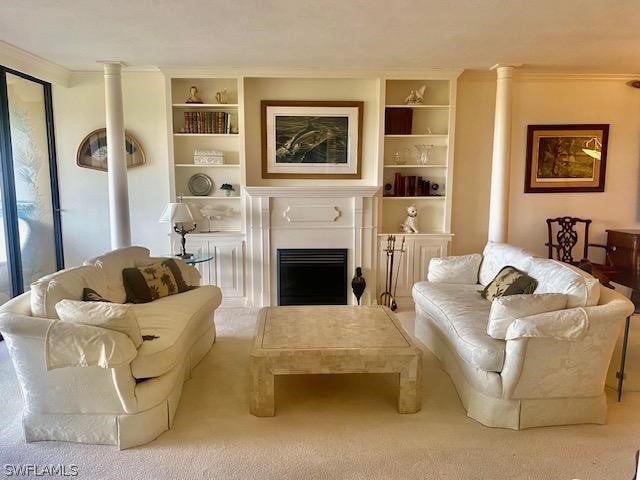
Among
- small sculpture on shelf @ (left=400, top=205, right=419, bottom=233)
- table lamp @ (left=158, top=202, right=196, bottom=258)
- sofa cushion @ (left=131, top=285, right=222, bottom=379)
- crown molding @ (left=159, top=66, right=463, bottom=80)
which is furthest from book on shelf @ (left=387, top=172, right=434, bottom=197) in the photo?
sofa cushion @ (left=131, top=285, right=222, bottom=379)

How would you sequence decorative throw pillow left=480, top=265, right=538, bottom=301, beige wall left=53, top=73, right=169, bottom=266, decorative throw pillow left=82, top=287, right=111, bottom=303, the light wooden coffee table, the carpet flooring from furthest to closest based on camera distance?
beige wall left=53, top=73, right=169, bottom=266
decorative throw pillow left=480, top=265, right=538, bottom=301
decorative throw pillow left=82, top=287, right=111, bottom=303
the light wooden coffee table
the carpet flooring

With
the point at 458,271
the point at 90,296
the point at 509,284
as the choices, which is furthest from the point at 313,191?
the point at 90,296

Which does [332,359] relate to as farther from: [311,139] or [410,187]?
[311,139]

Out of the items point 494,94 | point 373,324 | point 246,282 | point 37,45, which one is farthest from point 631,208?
point 37,45

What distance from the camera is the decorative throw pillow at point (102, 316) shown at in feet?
7.77

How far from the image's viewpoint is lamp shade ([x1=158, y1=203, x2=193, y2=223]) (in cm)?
436

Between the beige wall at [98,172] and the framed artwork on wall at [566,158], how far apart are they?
4069mm

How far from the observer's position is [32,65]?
4.22m

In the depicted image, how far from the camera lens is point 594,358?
101 inches

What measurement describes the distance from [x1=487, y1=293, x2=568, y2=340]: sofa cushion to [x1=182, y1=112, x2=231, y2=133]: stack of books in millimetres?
3423

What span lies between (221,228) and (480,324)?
10.3 feet

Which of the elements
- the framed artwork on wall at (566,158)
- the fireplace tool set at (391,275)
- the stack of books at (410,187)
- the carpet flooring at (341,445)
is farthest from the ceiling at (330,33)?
the carpet flooring at (341,445)

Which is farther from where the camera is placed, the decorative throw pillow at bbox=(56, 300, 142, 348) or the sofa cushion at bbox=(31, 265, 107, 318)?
the sofa cushion at bbox=(31, 265, 107, 318)

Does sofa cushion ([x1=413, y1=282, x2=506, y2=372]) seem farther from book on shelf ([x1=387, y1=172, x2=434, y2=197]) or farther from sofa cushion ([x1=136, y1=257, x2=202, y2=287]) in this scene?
sofa cushion ([x1=136, y1=257, x2=202, y2=287])
